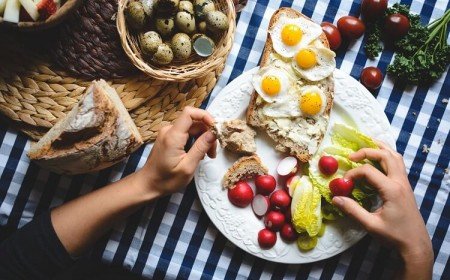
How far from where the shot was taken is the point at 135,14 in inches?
90.9

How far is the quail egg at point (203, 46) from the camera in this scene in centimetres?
236

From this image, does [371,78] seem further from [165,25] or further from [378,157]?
[165,25]

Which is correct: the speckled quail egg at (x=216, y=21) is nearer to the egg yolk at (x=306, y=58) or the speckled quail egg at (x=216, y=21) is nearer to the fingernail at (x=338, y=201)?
the egg yolk at (x=306, y=58)

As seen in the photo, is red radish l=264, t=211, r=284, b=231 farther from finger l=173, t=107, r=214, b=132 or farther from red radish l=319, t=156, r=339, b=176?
finger l=173, t=107, r=214, b=132

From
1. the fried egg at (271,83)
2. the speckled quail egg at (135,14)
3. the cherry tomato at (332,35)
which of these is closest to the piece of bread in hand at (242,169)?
the fried egg at (271,83)

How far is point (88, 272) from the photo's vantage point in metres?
3.03

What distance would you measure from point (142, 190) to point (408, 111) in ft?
4.54

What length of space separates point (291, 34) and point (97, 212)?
4.02 feet

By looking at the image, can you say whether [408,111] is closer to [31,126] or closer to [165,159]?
[165,159]

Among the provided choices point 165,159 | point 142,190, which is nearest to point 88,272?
point 142,190

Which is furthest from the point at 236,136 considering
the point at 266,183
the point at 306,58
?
the point at 306,58

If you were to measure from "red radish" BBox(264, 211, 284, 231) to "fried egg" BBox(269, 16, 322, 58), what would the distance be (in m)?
0.76

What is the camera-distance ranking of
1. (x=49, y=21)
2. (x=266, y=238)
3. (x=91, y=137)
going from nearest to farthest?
(x=49, y=21)
(x=91, y=137)
(x=266, y=238)

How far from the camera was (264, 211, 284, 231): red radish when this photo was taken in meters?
2.47
